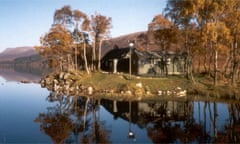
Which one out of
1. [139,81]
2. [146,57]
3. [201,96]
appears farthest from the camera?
[146,57]

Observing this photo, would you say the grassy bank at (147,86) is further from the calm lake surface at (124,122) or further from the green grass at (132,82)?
the calm lake surface at (124,122)

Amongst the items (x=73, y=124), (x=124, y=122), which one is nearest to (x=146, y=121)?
(x=124, y=122)

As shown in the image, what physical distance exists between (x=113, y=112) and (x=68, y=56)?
3672cm

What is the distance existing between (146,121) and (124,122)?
1942 mm

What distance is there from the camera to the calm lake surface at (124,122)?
19125 mm

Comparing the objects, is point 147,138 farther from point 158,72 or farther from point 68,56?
point 68,56

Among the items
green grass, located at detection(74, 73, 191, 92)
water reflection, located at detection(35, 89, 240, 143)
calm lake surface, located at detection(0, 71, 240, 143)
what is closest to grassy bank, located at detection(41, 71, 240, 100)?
green grass, located at detection(74, 73, 191, 92)

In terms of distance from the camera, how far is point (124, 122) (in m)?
24.4

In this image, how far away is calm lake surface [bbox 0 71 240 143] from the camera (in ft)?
62.7

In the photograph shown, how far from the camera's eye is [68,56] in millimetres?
63250

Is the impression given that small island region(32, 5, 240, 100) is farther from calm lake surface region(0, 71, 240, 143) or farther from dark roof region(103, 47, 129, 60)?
calm lake surface region(0, 71, 240, 143)

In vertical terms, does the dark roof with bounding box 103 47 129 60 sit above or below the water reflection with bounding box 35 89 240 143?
above

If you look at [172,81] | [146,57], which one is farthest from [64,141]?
[146,57]

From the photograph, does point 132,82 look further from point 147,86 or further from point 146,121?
point 146,121
